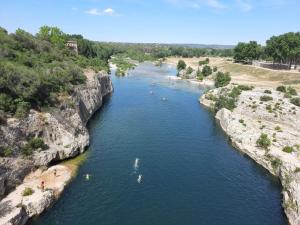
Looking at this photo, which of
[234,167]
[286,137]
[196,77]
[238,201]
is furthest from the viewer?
[196,77]

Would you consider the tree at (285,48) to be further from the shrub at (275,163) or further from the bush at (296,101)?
the shrub at (275,163)

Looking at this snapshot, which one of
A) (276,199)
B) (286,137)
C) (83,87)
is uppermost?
(83,87)

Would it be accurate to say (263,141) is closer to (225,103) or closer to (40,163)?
(225,103)

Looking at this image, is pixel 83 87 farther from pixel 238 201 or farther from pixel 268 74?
pixel 268 74

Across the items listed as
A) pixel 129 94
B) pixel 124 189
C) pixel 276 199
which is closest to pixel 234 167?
pixel 276 199

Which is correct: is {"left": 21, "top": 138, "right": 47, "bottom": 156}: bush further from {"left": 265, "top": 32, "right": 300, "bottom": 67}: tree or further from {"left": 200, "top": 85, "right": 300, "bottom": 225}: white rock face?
{"left": 265, "top": 32, "right": 300, "bottom": 67}: tree

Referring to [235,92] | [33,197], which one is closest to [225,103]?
[235,92]

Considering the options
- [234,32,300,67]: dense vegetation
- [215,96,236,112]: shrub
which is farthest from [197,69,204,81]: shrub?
[215,96,236,112]: shrub
